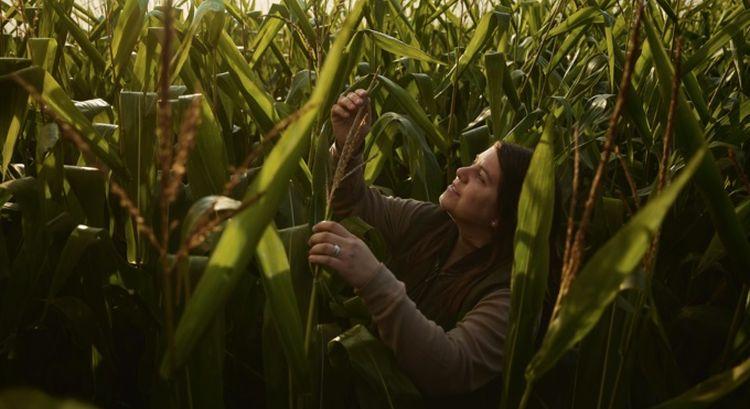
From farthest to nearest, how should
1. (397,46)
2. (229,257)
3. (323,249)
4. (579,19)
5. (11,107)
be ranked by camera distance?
(579,19) < (397,46) < (11,107) < (323,249) < (229,257)

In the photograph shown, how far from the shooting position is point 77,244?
113 cm

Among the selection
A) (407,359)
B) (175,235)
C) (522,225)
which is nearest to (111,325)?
(175,235)

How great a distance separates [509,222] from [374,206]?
0.27 m

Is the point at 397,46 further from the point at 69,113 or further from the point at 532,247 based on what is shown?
the point at 532,247

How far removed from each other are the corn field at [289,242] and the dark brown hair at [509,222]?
4cm

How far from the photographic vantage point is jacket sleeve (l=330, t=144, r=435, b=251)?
1660 millimetres

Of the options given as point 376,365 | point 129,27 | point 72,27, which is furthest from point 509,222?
point 72,27

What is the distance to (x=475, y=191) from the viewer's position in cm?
154

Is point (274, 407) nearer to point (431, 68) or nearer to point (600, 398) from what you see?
point (600, 398)

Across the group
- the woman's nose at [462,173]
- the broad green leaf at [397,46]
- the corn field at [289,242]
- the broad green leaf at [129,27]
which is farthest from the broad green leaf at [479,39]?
the broad green leaf at [129,27]

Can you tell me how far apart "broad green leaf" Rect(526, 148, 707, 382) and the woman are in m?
0.43

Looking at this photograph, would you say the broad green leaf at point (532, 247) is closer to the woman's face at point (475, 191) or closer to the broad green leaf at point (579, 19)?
the woman's face at point (475, 191)

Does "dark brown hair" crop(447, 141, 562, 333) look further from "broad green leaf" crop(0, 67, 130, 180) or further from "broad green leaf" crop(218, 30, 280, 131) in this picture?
"broad green leaf" crop(0, 67, 130, 180)

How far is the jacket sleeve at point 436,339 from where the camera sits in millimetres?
1259
